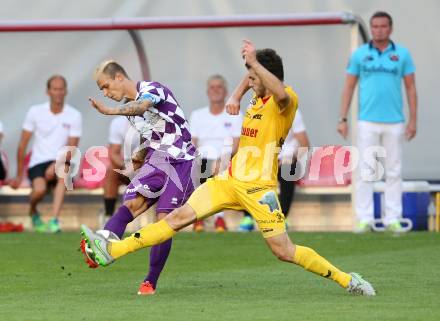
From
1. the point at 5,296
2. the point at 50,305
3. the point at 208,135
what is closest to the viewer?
the point at 50,305

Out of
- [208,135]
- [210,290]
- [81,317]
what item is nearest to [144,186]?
[210,290]

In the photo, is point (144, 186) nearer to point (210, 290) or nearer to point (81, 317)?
point (210, 290)

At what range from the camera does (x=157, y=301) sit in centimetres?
948

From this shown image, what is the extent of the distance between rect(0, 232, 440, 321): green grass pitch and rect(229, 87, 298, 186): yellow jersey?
2.99ft

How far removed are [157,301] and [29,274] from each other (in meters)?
2.58

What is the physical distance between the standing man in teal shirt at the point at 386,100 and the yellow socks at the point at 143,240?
20.8 feet

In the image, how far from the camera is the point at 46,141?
17.0 m

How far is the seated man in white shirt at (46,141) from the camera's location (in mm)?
16828

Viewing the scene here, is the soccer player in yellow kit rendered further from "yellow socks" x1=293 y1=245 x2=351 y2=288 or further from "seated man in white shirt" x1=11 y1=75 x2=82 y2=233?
"seated man in white shirt" x1=11 y1=75 x2=82 y2=233

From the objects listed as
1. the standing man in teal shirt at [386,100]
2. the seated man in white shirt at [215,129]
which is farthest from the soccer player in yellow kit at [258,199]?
the seated man in white shirt at [215,129]

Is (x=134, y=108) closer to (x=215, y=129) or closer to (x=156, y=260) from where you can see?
(x=156, y=260)

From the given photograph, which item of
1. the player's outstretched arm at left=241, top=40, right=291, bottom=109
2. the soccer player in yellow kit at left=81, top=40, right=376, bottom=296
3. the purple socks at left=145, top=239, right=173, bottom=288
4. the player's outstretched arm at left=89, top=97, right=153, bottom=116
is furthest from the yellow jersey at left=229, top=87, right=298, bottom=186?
the purple socks at left=145, top=239, right=173, bottom=288

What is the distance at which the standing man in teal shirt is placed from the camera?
1574cm

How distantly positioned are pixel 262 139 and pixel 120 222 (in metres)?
1.35
